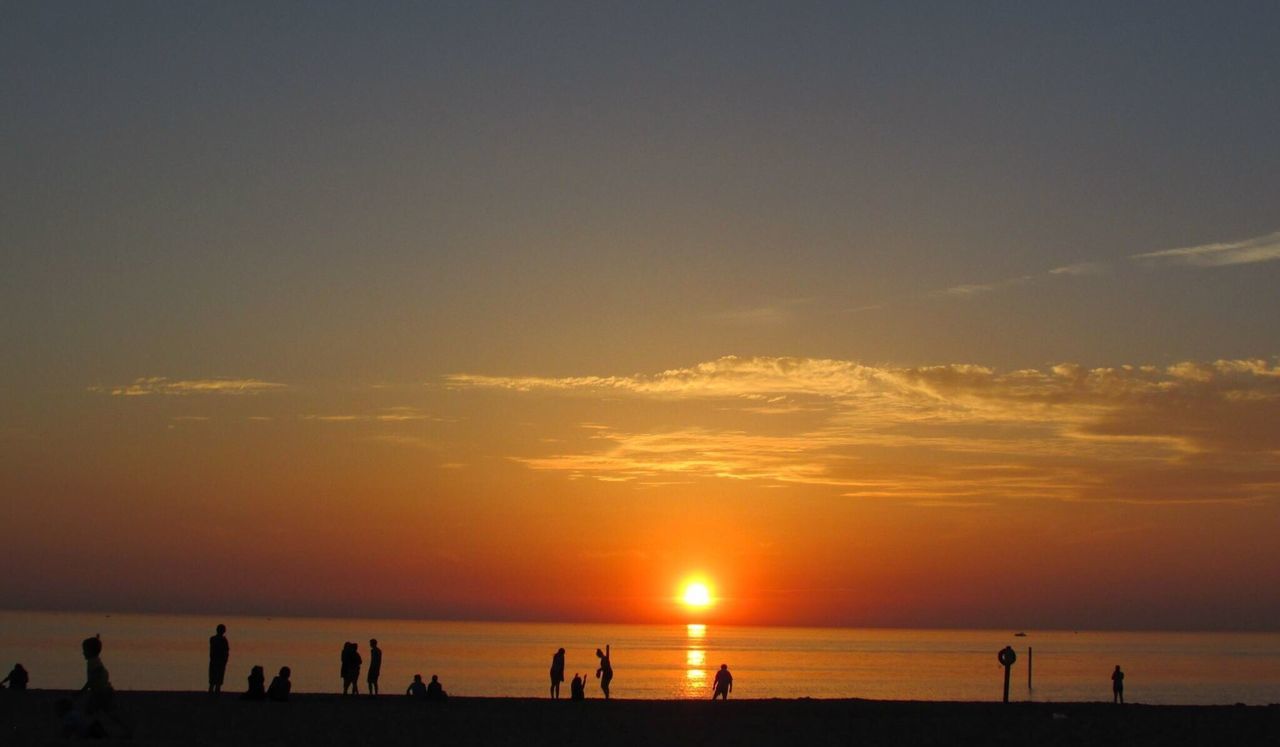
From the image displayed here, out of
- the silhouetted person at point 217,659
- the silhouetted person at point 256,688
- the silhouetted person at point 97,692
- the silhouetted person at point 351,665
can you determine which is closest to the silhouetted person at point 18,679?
the silhouetted person at point 217,659

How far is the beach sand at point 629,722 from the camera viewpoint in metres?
24.6

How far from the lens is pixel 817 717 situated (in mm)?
31422

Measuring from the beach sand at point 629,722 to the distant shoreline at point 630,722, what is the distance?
1.1 inches

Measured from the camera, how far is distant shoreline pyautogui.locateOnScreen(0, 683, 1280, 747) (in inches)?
973

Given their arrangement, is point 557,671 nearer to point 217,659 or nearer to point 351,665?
point 351,665

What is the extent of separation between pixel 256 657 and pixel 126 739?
354 ft

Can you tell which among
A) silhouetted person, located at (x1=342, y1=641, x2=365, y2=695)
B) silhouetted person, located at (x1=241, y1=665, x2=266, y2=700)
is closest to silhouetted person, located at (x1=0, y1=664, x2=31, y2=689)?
silhouetted person, located at (x1=241, y1=665, x2=266, y2=700)

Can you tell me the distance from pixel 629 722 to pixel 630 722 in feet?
0.07

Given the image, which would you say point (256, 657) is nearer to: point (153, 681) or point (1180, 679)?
point (153, 681)

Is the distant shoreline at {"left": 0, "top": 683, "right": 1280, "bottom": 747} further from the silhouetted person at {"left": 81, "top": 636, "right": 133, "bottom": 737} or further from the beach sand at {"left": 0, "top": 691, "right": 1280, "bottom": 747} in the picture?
the silhouetted person at {"left": 81, "top": 636, "right": 133, "bottom": 737}

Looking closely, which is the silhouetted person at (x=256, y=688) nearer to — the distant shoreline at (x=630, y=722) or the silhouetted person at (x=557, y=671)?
the distant shoreline at (x=630, y=722)

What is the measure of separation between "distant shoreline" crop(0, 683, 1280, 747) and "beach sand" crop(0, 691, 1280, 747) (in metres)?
0.03

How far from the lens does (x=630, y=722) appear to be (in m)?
29.2

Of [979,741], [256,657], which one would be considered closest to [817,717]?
[979,741]
